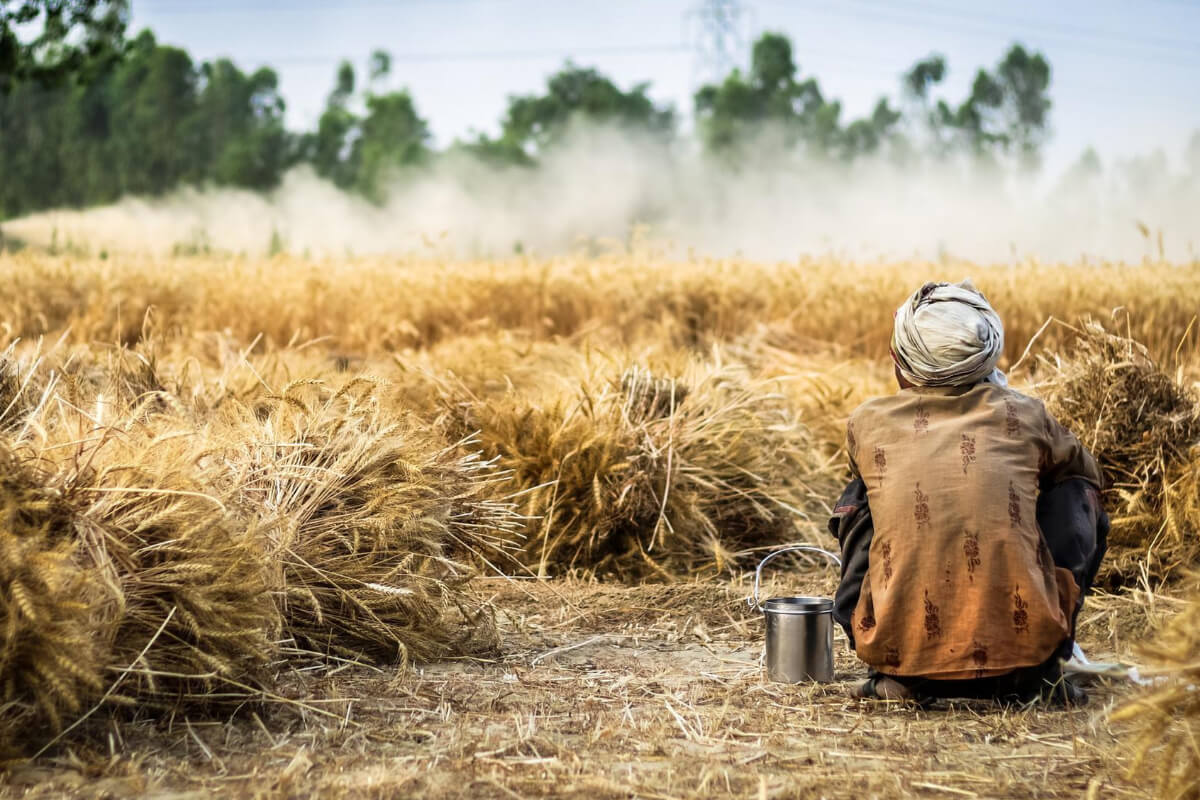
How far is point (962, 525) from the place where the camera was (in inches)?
107

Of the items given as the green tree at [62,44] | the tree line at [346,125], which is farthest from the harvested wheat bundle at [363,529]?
the tree line at [346,125]

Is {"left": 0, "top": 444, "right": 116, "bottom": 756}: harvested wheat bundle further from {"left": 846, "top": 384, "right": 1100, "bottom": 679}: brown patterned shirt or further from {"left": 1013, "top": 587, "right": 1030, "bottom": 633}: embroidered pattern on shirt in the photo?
{"left": 1013, "top": 587, "right": 1030, "bottom": 633}: embroidered pattern on shirt

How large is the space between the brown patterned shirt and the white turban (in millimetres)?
60

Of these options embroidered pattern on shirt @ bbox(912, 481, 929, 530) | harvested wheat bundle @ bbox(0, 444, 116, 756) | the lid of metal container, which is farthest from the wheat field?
embroidered pattern on shirt @ bbox(912, 481, 929, 530)

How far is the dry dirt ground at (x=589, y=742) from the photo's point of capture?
2.18 m

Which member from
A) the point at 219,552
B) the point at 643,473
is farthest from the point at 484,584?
the point at 219,552

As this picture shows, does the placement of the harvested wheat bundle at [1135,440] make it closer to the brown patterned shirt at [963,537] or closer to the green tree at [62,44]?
the brown patterned shirt at [963,537]

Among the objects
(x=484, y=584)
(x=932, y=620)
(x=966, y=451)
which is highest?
(x=966, y=451)

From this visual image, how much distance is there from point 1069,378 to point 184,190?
146ft

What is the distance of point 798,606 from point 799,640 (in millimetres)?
89

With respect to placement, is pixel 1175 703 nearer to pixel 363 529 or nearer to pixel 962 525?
pixel 962 525

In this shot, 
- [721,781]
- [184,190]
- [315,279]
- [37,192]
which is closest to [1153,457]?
[721,781]

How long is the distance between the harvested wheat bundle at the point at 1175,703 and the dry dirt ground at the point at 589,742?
24 cm

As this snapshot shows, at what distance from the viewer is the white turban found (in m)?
2.79
